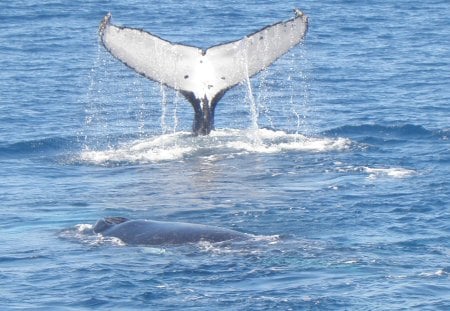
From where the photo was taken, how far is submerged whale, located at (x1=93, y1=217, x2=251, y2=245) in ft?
59.5

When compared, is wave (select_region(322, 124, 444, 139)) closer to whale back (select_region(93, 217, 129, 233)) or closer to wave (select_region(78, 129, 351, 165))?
wave (select_region(78, 129, 351, 165))

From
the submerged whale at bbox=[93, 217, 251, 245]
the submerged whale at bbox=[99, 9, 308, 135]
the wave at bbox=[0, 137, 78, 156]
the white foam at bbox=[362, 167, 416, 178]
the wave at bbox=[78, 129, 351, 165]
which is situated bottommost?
the submerged whale at bbox=[93, 217, 251, 245]

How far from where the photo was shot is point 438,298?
15.8 metres

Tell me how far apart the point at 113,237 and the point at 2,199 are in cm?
408

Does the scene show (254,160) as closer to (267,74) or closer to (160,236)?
(160,236)

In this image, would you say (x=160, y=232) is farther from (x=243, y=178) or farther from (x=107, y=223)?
(x=243, y=178)

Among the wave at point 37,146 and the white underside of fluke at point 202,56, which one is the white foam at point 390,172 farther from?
the wave at point 37,146

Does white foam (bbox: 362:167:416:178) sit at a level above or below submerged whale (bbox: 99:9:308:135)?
below

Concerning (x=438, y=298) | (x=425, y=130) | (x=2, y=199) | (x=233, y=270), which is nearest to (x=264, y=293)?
(x=233, y=270)

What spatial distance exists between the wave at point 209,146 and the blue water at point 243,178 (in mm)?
59

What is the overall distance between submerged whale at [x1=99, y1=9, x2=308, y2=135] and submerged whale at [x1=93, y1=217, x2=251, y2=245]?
4.68m

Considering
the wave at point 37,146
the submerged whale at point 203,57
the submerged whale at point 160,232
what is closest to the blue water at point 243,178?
the wave at point 37,146

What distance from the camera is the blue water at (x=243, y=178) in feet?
54.3

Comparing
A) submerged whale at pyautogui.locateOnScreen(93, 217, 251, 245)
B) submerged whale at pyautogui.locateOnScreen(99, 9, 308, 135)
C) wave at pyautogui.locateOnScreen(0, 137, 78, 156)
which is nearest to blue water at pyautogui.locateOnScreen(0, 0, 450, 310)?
wave at pyautogui.locateOnScreen(0, 137, 78, 156)
